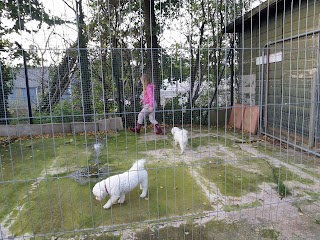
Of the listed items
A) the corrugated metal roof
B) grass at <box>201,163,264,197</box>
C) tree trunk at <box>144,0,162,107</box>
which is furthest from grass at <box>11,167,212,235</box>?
the corrugated metal roof

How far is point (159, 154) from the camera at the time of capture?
4.52 meters

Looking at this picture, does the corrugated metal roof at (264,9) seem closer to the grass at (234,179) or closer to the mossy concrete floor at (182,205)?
the grass at (234,179)

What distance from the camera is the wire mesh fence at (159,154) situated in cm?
232

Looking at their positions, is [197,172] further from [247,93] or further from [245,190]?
[247,93]

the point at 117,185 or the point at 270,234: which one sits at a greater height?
the point at 117,185

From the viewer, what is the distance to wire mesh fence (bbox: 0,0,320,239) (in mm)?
2320

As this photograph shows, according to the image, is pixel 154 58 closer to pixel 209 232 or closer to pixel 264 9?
pixel 264 9

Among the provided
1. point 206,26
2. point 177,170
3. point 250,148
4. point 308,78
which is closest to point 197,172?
point 177,170

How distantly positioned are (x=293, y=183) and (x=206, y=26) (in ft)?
17.0

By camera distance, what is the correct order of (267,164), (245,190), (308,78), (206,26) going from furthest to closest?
(206,26) < (308,78) < (267,164) < (245,190)

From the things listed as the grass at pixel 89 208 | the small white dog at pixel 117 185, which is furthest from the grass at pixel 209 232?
the small white dog at pixel 117 185

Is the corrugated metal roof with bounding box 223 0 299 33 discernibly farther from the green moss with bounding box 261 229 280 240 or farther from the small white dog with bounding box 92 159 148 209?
the green moss with bounding box 261 229 280 240

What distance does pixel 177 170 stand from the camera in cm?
371

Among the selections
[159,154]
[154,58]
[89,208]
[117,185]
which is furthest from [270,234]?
[154,58]
